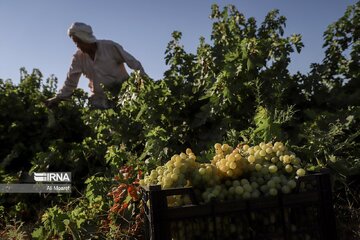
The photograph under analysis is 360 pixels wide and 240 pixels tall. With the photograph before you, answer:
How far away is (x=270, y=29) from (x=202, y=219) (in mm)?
3104

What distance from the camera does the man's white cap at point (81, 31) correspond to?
4.57 meters

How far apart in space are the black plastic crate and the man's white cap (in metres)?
3.51

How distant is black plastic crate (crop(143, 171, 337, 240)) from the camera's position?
1497 mm

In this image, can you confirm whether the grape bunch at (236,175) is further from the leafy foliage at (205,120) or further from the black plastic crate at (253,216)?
the leafy foliage at (205,120)

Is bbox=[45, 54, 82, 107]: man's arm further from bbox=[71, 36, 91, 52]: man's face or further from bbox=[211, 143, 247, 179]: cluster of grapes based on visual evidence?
bbox=[211, 143, 247, 179]: cluster of grapes

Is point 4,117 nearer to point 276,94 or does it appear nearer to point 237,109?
point 237,109

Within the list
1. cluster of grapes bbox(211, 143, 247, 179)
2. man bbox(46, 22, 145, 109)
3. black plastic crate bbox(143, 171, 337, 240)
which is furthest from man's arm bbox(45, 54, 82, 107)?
black plastic crate bbox(143, 171, 337, 240)

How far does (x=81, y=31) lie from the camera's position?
4.59 metres

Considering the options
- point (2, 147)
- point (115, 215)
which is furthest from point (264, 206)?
point (2, 147)

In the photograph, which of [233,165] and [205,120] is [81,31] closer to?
[205,120]

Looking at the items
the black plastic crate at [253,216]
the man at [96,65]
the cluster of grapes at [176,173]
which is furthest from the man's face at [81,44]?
the black plastic crate at [253,216]

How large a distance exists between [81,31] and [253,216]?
3.70 meters

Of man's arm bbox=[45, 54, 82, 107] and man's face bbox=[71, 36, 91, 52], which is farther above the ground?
man's face bbox=[71, 36, 91, 52]

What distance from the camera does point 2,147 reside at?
5.07 meters
